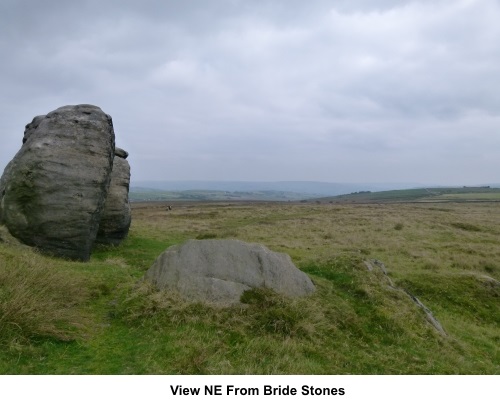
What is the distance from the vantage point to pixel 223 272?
11727mm

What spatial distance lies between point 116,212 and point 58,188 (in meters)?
5.65

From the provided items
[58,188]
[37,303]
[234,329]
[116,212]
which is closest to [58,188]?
[58,188]

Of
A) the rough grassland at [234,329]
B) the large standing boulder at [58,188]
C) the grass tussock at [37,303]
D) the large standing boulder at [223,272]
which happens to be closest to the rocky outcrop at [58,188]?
the large standing boulder at [58,188]

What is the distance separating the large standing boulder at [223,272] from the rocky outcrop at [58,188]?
8.01 meters

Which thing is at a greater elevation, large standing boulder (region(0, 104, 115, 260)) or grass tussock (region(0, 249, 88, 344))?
large standing boulder (region(0, 104, 115, 260))

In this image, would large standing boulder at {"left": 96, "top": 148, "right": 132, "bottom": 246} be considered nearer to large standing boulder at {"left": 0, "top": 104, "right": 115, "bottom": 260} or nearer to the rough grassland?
large standing boulder at {"left": 0, "top": 104, "right": 115, "bottom": 260}

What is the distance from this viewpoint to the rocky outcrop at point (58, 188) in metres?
17.5

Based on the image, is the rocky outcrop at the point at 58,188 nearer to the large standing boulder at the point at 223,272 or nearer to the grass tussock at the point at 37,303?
the grass tussock at the point at 37,303

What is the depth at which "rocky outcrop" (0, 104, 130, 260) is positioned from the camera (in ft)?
57.5

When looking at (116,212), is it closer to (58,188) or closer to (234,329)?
(58,188)

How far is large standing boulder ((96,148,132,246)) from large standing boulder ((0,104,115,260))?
3.45 meters

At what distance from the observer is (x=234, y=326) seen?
368 inches

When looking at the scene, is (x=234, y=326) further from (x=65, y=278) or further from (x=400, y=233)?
(x=400, y=233)

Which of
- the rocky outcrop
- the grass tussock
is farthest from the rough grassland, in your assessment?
the rocky outcrop
